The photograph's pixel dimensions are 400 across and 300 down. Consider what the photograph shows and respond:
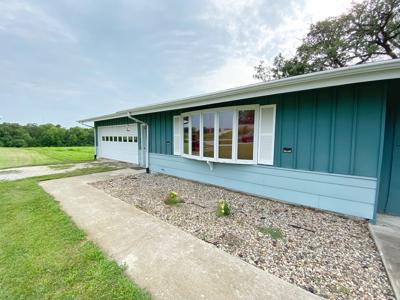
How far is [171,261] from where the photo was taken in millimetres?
2145

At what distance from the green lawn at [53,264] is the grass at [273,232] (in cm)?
198

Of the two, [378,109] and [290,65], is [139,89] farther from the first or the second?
[378,109]

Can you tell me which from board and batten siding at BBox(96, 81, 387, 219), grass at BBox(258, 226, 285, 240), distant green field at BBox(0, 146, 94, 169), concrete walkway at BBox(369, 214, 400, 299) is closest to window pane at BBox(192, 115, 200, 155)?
board and batten siding at BBox(96, 81, 387, 219)

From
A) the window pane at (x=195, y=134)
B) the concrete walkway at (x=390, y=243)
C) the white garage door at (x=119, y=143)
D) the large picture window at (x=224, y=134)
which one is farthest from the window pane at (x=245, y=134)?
the white garage door at (x=119, y=143)

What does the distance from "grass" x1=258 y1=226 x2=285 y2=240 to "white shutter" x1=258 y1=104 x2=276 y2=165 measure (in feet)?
5.62

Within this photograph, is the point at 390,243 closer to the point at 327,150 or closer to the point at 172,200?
the point at 327,150

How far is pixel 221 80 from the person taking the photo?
11711 millimetres

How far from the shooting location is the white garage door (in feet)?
31.5

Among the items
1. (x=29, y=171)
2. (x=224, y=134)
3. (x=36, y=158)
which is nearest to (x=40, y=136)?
(x=36, y=158)

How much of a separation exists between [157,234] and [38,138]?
161ft

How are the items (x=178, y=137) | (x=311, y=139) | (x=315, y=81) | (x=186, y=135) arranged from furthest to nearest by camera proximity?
(x=178, y=137)
(x=186, y=135)
(x=311, y=139)
(x=315, y=81)

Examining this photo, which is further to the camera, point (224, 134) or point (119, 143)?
point (119, 143)

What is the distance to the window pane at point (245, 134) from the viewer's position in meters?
4.49

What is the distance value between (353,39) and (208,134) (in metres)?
10.3
